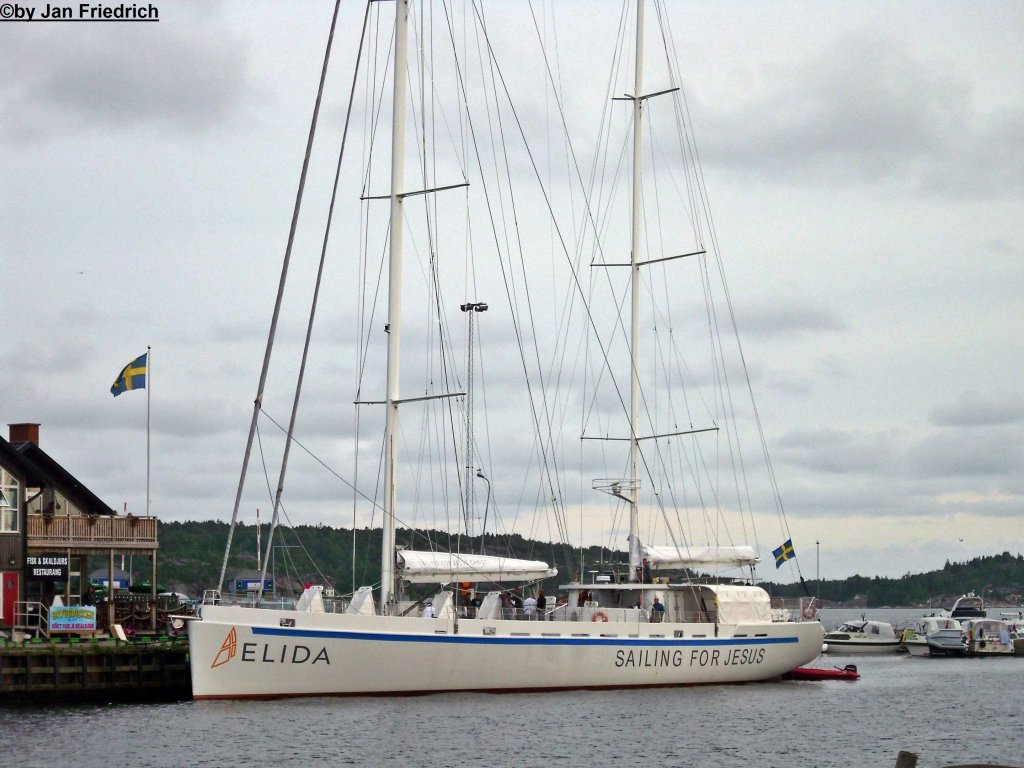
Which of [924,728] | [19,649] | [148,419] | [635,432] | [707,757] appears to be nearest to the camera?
[707,757]

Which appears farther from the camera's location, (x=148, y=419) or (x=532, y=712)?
(x=148, y=419)

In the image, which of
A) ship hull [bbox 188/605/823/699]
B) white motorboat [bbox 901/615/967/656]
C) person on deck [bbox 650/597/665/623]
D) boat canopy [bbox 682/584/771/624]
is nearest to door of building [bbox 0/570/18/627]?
ship hull [bbox 188/605/823/699]

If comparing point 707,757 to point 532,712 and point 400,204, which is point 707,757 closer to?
point 532,712

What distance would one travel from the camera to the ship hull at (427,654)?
47219 millimetres

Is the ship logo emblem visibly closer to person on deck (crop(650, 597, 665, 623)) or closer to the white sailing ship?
the white sailing ship

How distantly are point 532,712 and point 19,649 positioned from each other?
688 inches

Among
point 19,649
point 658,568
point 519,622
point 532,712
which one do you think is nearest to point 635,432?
point 658,568

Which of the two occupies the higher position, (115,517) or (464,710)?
(115,517)

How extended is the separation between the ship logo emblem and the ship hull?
1.2 inches

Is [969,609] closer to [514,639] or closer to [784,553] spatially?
[784,553]

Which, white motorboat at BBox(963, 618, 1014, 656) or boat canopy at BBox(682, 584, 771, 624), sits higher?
boat canopy at BBox(682, 584, 771, 624)

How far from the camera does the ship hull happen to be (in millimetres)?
47219

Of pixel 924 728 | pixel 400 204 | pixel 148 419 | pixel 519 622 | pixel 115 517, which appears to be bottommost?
pixel 924 728

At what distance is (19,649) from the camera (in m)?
49.9
